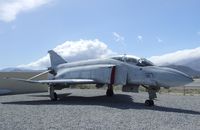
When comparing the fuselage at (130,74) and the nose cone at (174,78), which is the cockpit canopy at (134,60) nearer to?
the fuselage at (130,74)

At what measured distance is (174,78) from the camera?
1504 centimetres

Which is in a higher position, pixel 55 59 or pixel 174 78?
pixel 55 59

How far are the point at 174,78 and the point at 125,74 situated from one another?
301 cm

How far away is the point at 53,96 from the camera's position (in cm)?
2009

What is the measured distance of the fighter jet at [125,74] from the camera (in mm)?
15396

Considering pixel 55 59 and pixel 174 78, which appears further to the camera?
pixel 55 59

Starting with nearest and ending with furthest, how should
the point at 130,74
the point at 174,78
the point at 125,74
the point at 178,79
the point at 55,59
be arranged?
1. the point at 178,79
2. the point at 174,78
3. the point at 130,74
4. the point at 125,74
5. the point at 55,59

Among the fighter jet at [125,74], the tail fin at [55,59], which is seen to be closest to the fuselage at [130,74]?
the fighter jet at [125,74]

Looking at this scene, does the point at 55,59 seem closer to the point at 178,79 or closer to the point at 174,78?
the point at 174,78

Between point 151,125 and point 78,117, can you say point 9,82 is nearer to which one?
point 78,117

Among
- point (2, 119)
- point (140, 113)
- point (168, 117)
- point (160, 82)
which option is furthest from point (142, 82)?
point (2, 119)

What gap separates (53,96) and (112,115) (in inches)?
318

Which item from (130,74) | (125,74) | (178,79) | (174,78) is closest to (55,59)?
(125,74)

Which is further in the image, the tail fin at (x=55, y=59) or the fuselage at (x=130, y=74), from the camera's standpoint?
the tail fin at (x=55, y=59)
